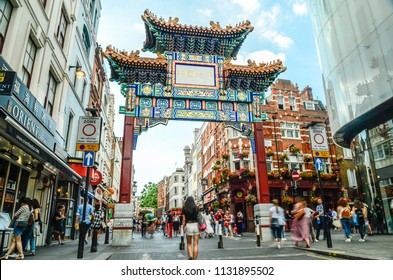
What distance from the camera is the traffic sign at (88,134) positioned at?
774 cm

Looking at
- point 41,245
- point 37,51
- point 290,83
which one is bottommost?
point 41,245

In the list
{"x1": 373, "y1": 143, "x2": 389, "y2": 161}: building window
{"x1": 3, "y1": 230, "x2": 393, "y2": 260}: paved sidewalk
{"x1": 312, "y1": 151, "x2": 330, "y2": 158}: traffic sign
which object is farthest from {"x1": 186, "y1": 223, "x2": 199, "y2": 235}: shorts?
{"x1": 373, "y1": 143, "x2": 389, "y2": 161}: building window

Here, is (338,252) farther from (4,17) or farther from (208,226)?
(4,17)

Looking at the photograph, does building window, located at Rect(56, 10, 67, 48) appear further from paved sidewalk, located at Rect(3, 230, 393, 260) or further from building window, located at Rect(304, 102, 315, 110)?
building window, located at Rect(304, 102, 315, 110)

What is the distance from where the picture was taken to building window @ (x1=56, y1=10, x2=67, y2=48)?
1362 centimetres

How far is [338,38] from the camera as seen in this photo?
54.5ft

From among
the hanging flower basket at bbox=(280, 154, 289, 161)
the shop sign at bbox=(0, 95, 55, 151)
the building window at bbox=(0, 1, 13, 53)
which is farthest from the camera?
the hanging flower basket at bbox=(280, 154, 289, 161)

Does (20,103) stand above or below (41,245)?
above

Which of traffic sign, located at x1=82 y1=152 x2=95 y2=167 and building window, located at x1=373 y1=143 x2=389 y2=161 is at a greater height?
building window, located at x1=373 y1=143 x2=389 y2=161

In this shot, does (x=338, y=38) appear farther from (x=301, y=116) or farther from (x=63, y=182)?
(x=63, y=182)

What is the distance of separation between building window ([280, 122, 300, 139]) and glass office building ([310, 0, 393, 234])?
11.9 metres

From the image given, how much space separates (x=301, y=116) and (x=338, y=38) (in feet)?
53.0

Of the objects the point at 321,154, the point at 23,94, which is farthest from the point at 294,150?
the point at 23,94

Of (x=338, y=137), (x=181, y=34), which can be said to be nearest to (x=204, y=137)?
(x=338, y=137)
